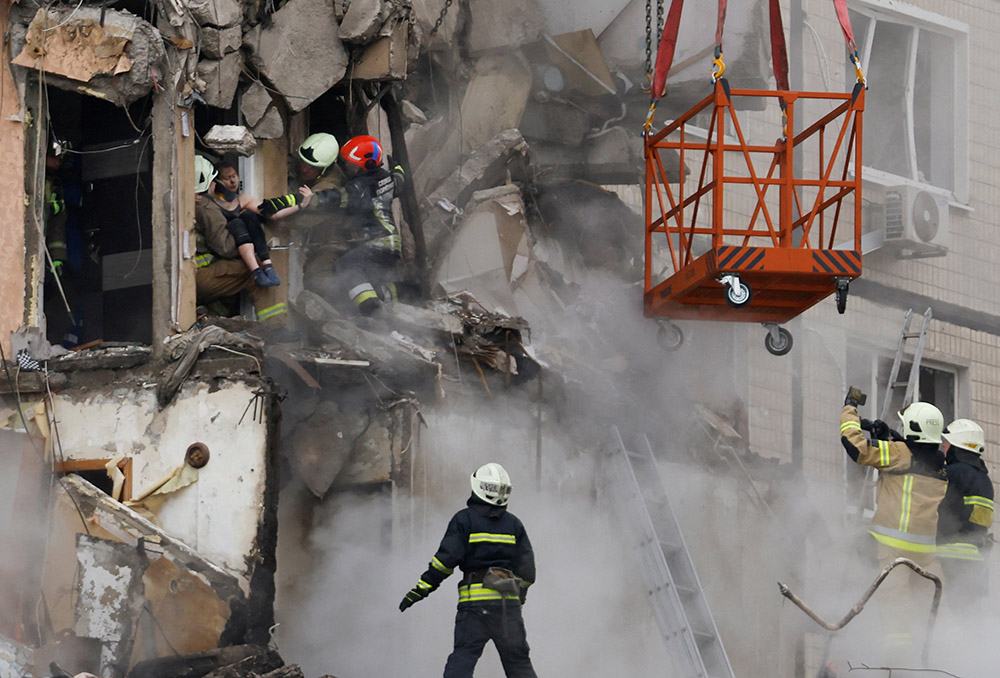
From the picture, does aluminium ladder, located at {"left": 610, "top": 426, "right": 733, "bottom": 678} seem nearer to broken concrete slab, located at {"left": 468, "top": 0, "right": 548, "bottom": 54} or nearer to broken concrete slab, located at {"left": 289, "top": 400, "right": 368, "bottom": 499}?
broken concrete slab, located at {"left": 289, "top": 400, "right": 368, "bottom": 499}

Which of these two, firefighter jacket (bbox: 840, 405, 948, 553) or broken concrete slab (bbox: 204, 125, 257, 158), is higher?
broken concrete slab (bbox: 204, 125, 257, 158)

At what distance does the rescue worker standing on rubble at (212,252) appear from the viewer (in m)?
11.3

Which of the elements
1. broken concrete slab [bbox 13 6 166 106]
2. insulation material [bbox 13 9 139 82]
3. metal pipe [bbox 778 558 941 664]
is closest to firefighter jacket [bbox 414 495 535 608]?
metal pipe [bbox 778 558 941 664]

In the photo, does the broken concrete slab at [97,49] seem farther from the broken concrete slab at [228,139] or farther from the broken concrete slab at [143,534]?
the broken concrete slab at [143,534]

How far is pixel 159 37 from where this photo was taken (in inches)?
420

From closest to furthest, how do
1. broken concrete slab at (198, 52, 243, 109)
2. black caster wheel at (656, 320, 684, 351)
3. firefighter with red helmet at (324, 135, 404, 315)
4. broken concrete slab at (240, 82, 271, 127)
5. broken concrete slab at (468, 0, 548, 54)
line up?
broken concrete slab at (198, 52, 243, 109) < broken concrete slab at (240, 82, 271, 127) < firefighter with red helmet at (324, 135, 404, 315) < black caster wheel at (656, 320, 684, 351) < broken concrete slab at (468, 0, 548, 54)

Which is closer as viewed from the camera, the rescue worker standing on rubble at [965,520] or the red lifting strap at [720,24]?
the rescue worker standing on rubble at [965,520]

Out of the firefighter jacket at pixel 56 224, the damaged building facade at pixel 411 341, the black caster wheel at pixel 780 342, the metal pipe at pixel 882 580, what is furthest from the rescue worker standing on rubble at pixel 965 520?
the firefighter jacket at pixel 56 224

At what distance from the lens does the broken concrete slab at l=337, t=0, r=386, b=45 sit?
39.3 feet

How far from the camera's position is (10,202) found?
10633 mm

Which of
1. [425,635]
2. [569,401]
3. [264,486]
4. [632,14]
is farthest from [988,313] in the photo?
[264,486]

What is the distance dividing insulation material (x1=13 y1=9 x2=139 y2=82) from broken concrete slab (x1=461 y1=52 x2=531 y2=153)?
4177 mm

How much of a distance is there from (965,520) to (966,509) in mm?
80

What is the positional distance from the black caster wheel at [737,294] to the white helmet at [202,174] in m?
3.79
